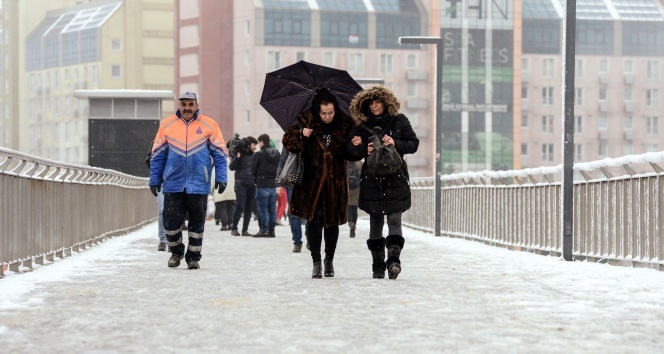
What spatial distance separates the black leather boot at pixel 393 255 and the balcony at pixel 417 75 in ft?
345

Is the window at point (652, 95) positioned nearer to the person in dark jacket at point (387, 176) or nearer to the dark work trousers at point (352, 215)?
the dark work trousers at point (352, 215)

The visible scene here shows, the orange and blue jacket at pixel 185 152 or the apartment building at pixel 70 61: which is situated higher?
the apartment building at pixel 70 61

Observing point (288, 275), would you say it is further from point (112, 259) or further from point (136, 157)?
point (136, 157)

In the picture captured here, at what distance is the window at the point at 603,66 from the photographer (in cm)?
12469

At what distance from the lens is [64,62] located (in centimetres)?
13925

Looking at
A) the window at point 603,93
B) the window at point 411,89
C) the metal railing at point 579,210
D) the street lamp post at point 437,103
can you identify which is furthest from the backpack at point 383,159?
the window at point 603,93

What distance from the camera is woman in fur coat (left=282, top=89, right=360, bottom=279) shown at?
1178 cm

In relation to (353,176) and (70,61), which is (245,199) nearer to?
(353,176)

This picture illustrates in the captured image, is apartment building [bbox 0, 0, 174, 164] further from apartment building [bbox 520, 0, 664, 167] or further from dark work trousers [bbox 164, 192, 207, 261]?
dark work trousers [bbox 164, 192, 207, 261]

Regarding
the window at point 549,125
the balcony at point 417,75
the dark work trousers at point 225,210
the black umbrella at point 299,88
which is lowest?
the dark work trousers at point 225,210

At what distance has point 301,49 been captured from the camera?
113375 mm

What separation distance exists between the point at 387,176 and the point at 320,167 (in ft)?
1.96

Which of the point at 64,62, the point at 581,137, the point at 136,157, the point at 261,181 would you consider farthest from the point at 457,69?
the point at 261,181

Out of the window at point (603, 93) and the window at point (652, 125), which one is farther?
the window at point (652, 125)
